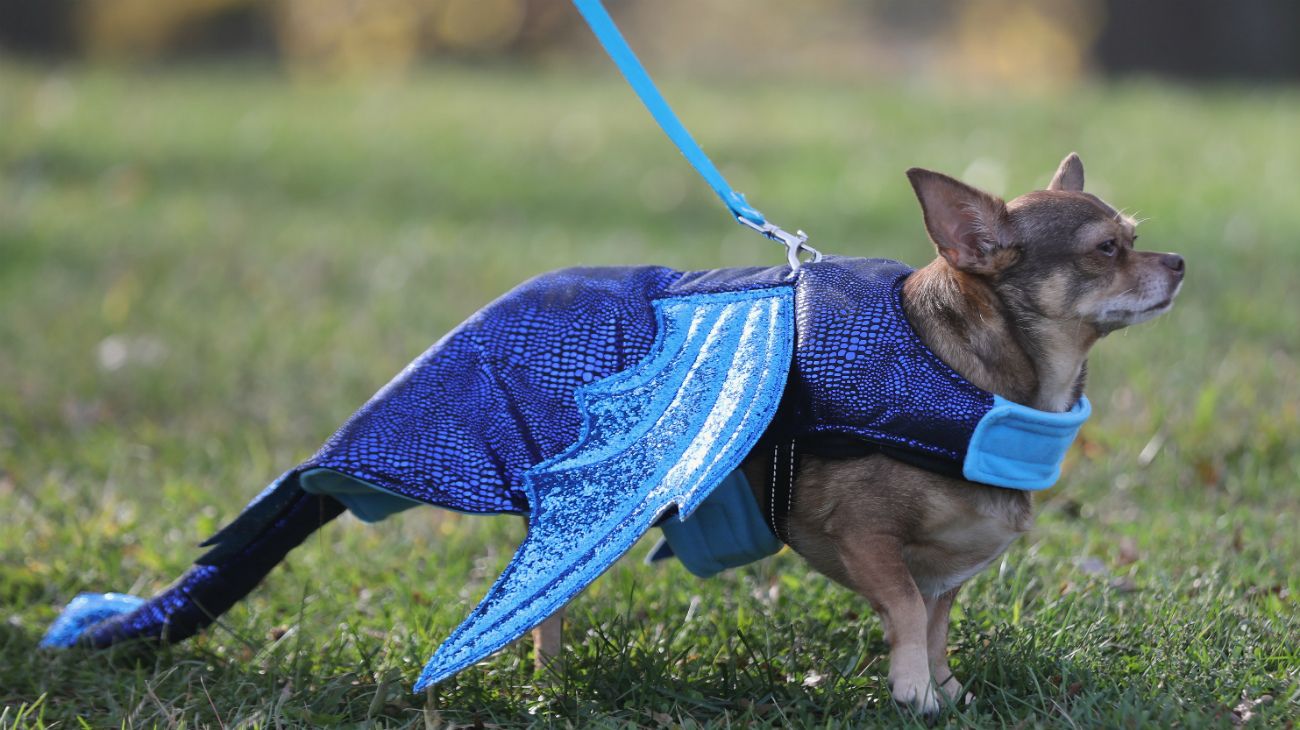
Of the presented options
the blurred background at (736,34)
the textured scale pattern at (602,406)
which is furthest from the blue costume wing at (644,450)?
the blurred background at (736,34)

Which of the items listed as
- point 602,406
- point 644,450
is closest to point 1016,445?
point 644,450

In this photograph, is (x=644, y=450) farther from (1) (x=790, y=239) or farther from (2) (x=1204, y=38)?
(2) (x=1204, y=38)

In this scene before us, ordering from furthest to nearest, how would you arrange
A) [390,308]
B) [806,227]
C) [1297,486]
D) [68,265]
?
[806,227], [68,265], [390,308], [1297,486]

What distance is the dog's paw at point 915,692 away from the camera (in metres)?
2.94

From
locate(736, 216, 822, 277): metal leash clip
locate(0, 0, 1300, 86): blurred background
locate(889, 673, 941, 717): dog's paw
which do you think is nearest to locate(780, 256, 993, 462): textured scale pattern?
locate(736, 216, 822, 277): metal leash clip

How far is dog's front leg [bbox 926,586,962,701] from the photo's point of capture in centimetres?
320

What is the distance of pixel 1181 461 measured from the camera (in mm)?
4848

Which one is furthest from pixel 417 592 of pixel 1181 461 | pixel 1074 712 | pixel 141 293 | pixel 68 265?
pixel 68 265

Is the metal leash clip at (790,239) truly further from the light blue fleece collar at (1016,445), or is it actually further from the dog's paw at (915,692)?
the dog's paw at (915,692)

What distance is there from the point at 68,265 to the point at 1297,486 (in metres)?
6.02

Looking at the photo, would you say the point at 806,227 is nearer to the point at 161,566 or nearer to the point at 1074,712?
the point at 161,566

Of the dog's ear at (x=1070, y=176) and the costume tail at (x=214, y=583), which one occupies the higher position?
the dog's ear at (x=1070, y=176)

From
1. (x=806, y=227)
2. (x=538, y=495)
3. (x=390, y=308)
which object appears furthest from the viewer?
(x=806, y=227)

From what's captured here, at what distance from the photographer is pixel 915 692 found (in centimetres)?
294
